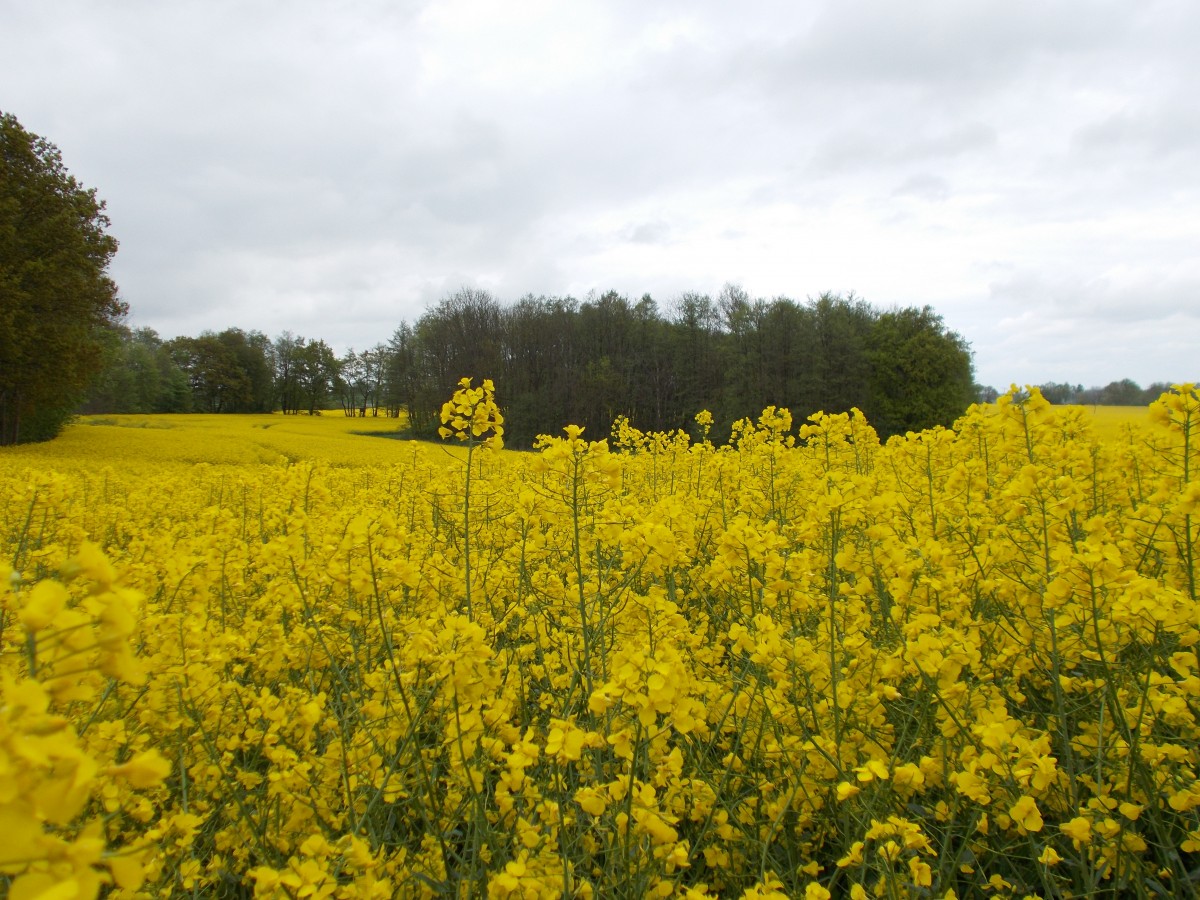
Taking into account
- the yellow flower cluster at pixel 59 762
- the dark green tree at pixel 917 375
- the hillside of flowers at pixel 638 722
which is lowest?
the hillside of flowers at pixel 638 722

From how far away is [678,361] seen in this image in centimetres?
3791

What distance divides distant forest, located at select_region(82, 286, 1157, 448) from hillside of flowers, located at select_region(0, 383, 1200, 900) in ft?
93.2

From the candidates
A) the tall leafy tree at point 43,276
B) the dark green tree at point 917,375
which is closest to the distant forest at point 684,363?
the dark green tree at point 917,375

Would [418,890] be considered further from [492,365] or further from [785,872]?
[492,365]

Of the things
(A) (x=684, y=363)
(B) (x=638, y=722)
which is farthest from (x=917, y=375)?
(B) (x=638, y=722)

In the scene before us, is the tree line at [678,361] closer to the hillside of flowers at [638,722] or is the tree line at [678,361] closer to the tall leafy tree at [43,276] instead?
the tall leafy tree at [43,276]

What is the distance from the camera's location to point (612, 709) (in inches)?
73.0

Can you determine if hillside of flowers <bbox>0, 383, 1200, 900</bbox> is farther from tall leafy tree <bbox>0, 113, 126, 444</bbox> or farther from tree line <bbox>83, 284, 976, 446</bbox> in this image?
tree line <bbox>83, 284, 976, 446</bbox>

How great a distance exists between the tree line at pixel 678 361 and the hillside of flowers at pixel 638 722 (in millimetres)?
30656

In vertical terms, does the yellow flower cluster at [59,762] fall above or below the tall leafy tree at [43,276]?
below

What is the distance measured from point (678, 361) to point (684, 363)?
38 cm

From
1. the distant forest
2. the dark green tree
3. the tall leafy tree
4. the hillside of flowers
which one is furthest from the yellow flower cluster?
the dark green tree

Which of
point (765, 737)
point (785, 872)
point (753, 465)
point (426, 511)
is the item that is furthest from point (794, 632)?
point (753, 465)

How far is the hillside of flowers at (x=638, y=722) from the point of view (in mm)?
1595
